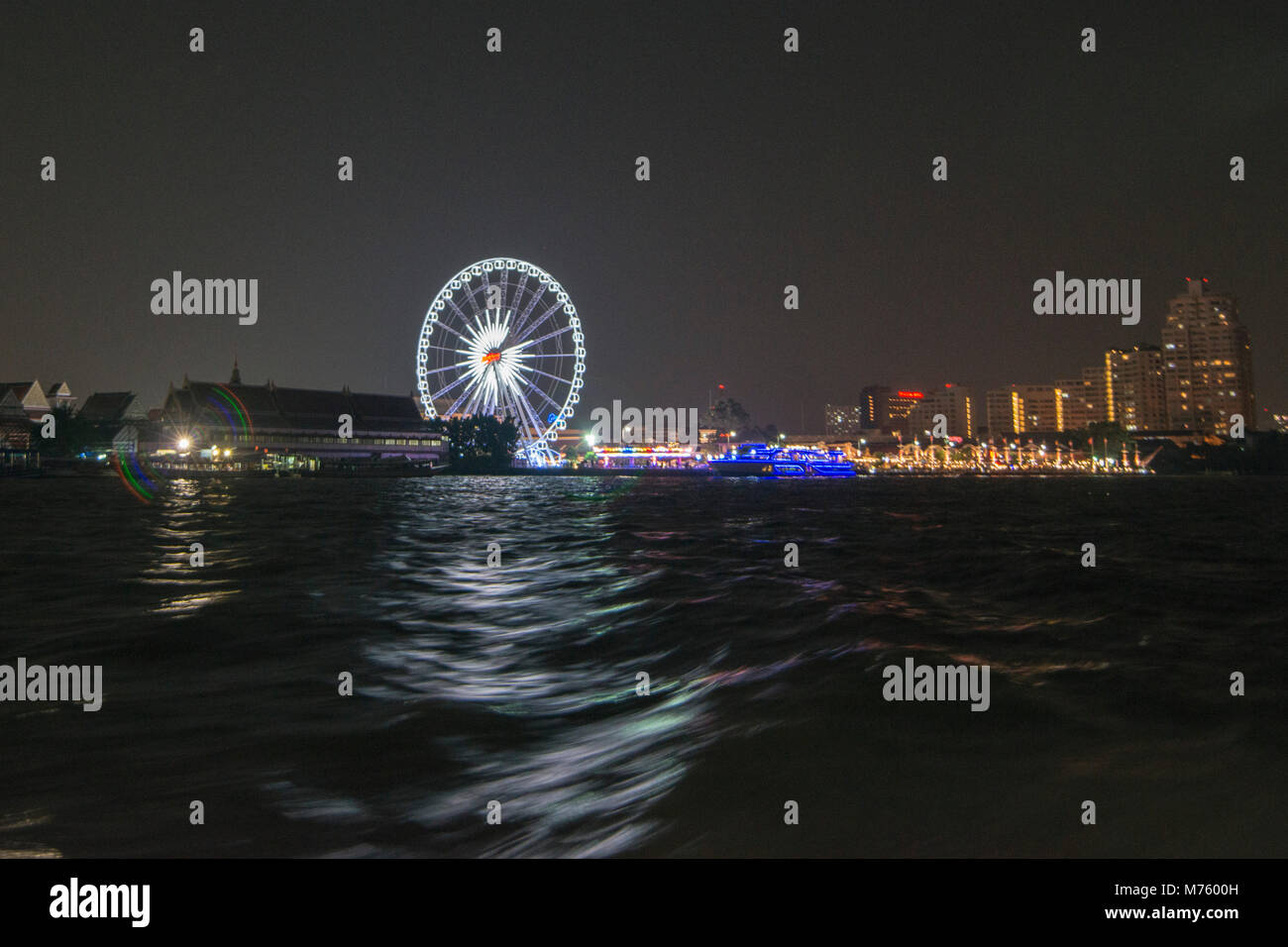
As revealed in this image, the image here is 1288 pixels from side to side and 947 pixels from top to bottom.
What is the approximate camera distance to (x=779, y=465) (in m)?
175

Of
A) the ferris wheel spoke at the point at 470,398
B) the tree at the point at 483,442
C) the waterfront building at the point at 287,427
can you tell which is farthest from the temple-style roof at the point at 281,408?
the ferris wheel spoke at the point at 470,398

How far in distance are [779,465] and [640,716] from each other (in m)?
169

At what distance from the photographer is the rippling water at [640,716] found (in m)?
5.43

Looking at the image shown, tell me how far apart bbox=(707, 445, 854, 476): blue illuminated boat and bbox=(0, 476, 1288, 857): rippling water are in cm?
15263

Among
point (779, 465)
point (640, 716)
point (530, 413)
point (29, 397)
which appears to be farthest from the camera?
point (779, 465)

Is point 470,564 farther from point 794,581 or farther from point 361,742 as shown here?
point 361,742

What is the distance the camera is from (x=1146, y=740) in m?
7.20

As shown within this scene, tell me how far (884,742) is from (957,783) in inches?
41.7

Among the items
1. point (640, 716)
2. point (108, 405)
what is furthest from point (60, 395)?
point (640, 716)

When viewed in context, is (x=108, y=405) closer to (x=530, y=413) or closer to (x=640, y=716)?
(x=530, y=413)

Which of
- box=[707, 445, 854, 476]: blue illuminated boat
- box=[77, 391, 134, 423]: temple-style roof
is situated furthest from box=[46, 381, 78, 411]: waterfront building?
box=[707, 445, 854, 476]: blue illuminated boat

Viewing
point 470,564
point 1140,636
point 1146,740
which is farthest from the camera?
point 470,564
